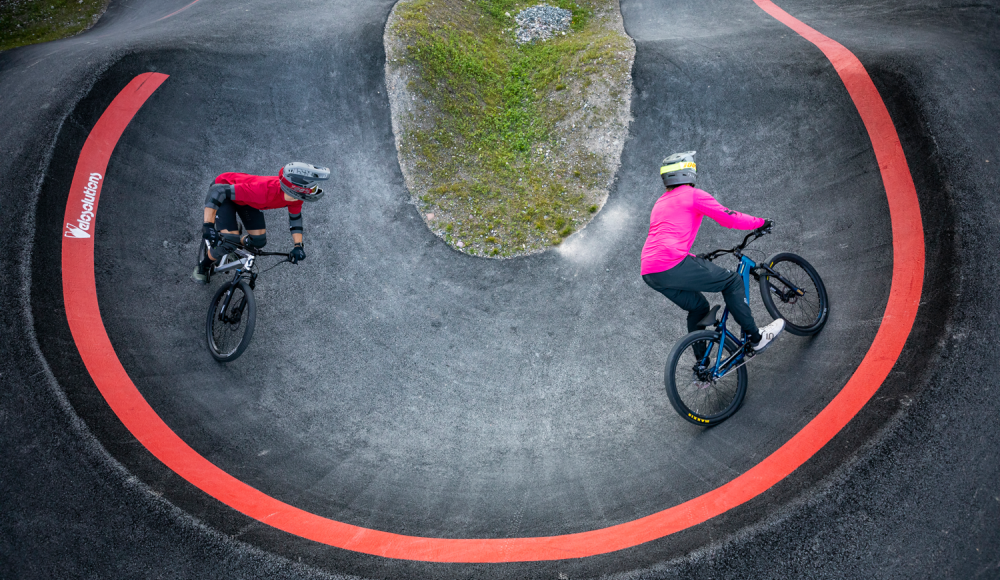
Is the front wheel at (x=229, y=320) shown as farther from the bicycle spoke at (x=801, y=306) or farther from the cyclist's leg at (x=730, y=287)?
the bicycle spoke at (x=801, y=306)

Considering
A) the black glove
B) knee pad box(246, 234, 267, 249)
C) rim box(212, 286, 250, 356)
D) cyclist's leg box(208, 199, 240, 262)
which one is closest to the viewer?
the black glove

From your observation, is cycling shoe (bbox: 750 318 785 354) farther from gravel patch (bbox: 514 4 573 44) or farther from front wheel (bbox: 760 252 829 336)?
gravel patch (bbox: 514 4 573 44)

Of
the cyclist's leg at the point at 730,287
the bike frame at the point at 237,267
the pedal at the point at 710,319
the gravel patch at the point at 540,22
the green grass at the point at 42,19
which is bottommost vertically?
the pedal at the point at 710,319

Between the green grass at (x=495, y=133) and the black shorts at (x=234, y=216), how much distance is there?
2816 mm

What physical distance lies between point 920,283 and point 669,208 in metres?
3.49

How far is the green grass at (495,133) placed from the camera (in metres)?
7.91

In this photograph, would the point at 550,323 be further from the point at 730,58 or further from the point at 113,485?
the point at 730,58

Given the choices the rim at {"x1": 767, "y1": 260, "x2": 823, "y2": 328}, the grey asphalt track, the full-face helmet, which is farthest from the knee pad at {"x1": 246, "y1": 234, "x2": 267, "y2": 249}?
the rim at {"x1": 767, "y1": 260, "x2": 823, "y2": 328}

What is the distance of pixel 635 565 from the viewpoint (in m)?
4.00

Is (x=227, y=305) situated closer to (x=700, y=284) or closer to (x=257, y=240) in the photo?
(x=257, y=240)

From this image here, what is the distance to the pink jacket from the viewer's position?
473 cm

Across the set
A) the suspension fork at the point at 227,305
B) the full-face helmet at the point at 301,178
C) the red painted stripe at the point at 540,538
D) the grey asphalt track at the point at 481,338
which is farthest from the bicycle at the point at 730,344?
the suspension fork at the point at 227,305

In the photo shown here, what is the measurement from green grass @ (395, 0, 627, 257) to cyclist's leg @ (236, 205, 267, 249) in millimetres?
2782

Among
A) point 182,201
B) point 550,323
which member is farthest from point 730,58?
point 182,201
